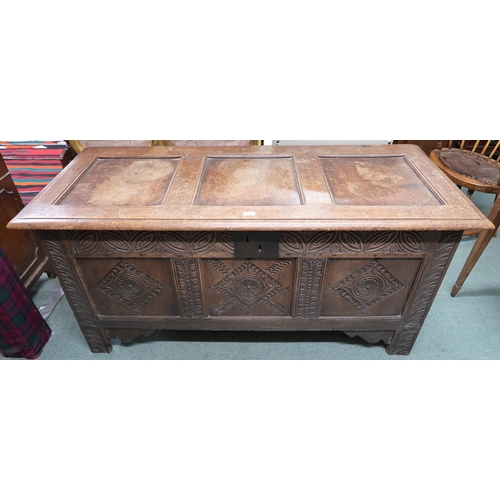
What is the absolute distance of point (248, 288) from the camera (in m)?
1.29

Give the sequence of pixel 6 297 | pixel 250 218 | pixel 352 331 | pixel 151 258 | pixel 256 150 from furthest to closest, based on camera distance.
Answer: pixel 256 150, pixel 352 331, pixel 6 297, pixel 151 258, pixel 250 218

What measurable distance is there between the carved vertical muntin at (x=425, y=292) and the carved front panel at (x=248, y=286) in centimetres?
49

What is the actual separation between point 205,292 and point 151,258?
10.0 inches

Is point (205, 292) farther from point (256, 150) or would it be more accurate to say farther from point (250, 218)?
point (256, 150)

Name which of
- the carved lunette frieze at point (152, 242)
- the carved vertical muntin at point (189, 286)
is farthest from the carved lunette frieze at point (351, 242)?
the carved vertical muntin at point (189, 286)

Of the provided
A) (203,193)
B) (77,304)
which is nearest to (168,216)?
(203,193)

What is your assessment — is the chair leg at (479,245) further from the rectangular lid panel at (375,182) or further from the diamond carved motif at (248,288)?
the diamond carved motif at (248,288)

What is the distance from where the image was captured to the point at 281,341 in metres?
1.58

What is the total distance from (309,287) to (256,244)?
294 mm

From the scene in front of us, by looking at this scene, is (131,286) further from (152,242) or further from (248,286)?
(248,286)

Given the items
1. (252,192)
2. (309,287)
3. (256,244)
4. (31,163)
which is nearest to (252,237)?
(256,244)

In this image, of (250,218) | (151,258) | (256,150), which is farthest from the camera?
(256,150)

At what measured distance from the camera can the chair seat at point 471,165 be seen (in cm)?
192

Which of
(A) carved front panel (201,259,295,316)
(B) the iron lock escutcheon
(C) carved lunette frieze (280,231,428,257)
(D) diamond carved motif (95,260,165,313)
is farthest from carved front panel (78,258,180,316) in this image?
(C) carved lunette frieze (280,231,428,257)
